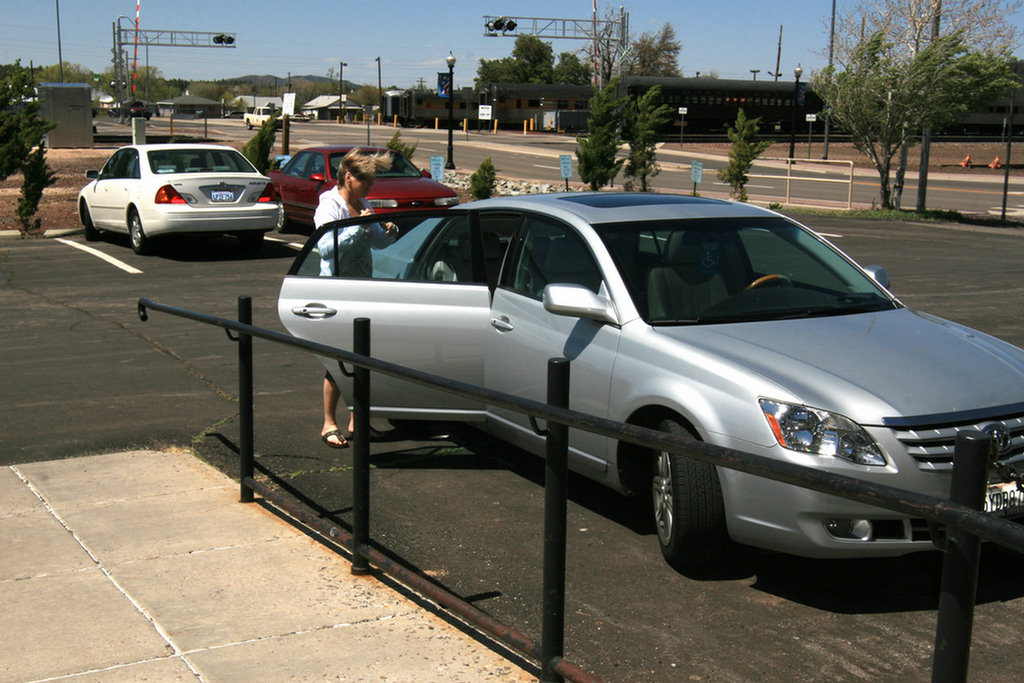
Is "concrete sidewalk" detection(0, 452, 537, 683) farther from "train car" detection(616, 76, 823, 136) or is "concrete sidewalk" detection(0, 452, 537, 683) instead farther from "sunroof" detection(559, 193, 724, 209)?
"train car" detection(616, 76, 823, 136)

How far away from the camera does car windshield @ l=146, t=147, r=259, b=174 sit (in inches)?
651

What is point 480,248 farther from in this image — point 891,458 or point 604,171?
point 604,171

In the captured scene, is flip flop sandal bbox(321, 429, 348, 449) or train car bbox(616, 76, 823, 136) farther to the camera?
train car bbox(616, 76, 823, 136)

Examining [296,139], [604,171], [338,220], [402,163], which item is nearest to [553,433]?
[338,220]

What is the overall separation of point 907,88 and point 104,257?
18.0 meters

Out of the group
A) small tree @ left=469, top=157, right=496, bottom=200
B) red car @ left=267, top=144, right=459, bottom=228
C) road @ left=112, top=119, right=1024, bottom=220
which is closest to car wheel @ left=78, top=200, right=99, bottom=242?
red car @ left=267, top=144, right=459, bottom=228

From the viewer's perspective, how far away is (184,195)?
15875 millimetres

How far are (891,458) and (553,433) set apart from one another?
4.85ft

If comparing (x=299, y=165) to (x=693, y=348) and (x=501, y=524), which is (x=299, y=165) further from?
(x=693, y=348)

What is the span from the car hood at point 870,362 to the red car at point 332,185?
39.1 ft

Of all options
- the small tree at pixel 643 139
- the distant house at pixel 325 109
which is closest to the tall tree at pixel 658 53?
the distant house at pixel 325 109

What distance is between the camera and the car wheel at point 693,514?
4500 millimetres

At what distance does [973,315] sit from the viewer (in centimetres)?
1176

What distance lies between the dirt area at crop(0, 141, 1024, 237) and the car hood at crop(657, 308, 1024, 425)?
18.7 metres
